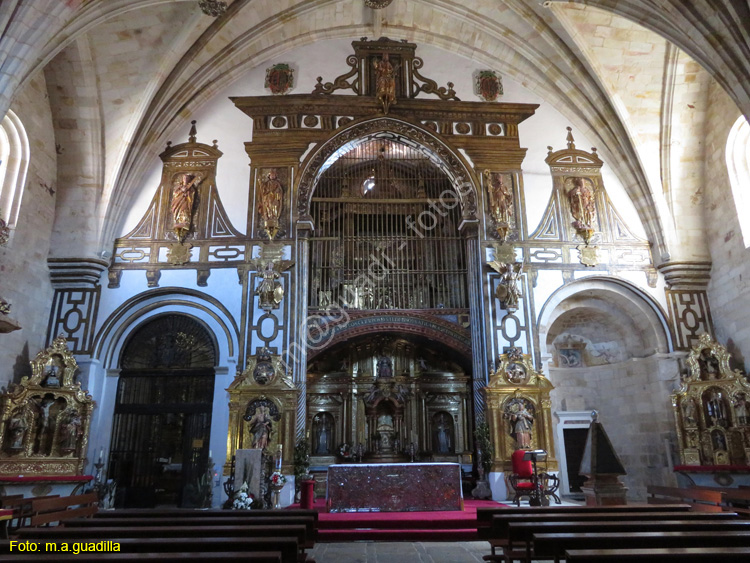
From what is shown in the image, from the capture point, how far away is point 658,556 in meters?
3.45

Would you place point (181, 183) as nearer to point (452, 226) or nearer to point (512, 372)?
point (452, 226)

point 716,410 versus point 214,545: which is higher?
point 716,410

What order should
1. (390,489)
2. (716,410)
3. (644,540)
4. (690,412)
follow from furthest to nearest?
(690,412) < (716,410) < (390,489) < (644,540)

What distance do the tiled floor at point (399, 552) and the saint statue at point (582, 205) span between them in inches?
374

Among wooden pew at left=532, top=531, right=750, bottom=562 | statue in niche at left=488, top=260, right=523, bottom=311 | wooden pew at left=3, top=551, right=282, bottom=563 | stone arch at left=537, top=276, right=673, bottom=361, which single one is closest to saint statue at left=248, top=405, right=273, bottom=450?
statue in niche at left=488, top=260, right=523, bottom=311

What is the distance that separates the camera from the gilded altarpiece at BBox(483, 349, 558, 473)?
13.0 metres

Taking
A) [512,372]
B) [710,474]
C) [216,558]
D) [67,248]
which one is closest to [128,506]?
[67,248]

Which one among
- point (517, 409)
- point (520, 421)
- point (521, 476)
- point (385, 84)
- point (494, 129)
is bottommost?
point (521, 476)

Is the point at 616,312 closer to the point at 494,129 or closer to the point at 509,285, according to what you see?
the point at 509,285

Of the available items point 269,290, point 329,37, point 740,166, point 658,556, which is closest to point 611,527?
point 658,556

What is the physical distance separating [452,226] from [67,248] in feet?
34.9

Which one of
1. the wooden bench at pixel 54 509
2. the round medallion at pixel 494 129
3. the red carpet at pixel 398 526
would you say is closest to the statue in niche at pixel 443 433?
the red carpet at pixel 398 526

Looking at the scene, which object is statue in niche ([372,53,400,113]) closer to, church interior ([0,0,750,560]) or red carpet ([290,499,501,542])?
church interior ([0,0,750,560])

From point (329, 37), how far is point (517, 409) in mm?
11459
